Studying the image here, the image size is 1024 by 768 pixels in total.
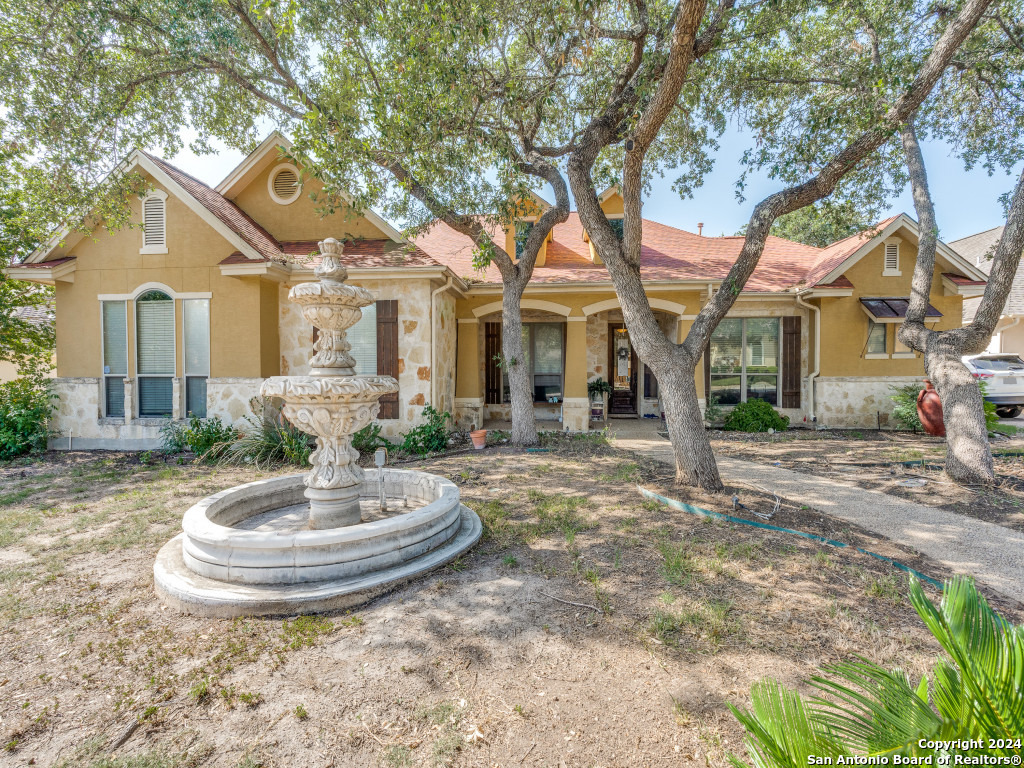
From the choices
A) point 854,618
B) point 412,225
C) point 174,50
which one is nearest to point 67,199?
point 174,50

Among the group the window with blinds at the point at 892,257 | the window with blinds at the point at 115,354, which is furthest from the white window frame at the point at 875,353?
the window with blinds at the point at 115,354

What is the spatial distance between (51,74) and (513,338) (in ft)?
25.7

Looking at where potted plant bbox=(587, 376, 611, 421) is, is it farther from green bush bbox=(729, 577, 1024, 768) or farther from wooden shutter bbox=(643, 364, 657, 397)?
green bush bbox=(729, 577, 1024, 768)

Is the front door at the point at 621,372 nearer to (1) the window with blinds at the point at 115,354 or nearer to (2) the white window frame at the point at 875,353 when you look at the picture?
(2) the white window frame at the point at 875,353

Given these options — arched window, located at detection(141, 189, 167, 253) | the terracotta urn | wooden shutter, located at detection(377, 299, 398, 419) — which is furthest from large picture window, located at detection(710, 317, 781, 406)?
arched window, located at detection(141, 189, 167, 253)

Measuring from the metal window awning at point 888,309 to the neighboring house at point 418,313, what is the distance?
0.13 feet

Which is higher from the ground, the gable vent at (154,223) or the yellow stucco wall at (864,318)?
the gable vent at (154,223)

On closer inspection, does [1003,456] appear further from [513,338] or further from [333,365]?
[333,365]

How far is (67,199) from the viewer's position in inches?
292

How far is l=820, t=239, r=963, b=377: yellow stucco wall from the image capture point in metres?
10.9

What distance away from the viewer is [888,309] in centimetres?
1063

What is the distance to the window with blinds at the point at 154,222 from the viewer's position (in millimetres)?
9016

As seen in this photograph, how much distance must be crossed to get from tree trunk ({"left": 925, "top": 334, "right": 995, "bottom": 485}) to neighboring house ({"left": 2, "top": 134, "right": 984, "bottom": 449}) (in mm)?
Answer: 4382

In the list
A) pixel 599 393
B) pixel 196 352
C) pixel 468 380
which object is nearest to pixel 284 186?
pixel 196 352
